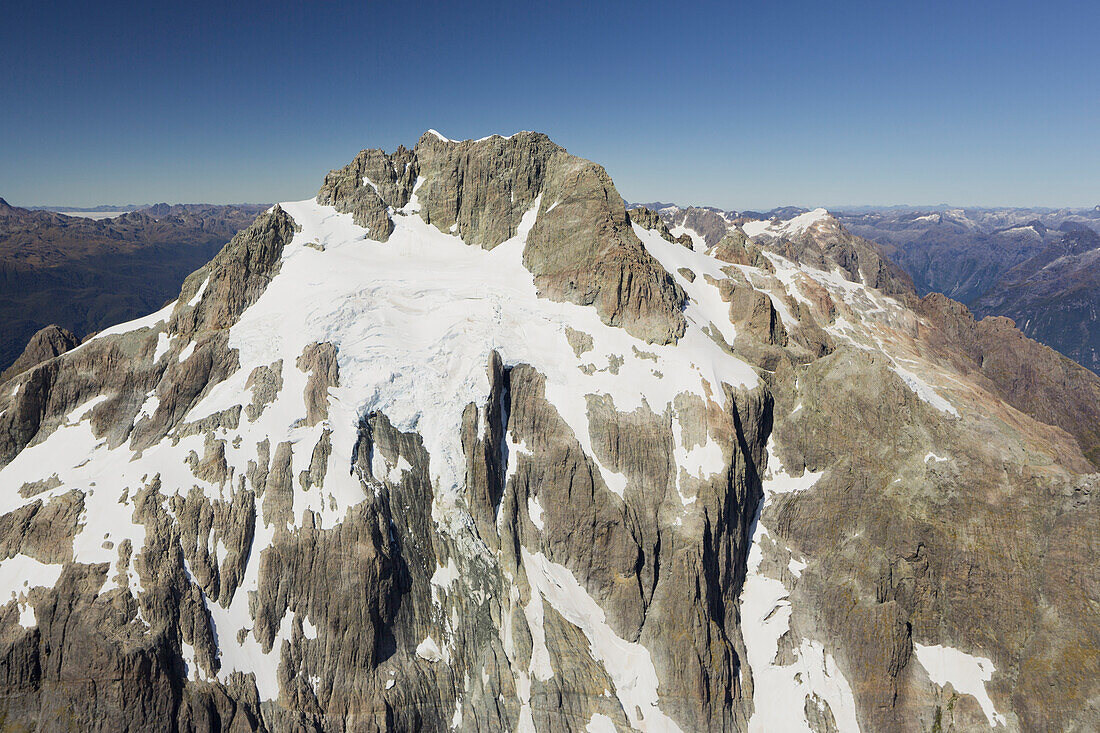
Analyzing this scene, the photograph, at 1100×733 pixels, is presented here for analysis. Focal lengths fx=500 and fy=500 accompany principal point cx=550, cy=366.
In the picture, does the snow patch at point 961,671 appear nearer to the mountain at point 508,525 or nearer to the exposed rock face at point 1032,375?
the mountain at point 508,525

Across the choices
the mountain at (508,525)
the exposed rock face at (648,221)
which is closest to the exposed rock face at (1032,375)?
the exposed rock face at (648,221)

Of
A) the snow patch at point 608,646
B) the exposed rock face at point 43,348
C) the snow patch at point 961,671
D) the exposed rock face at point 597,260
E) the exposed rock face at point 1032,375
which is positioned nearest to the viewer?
the snow patch at point 961,671

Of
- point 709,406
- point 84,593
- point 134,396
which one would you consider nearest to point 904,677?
point 709,406

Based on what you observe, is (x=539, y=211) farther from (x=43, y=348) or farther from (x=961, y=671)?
(x=43, y=348)

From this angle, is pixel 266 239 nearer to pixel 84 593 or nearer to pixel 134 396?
pixel 134 396

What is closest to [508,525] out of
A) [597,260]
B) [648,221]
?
[597,260]
